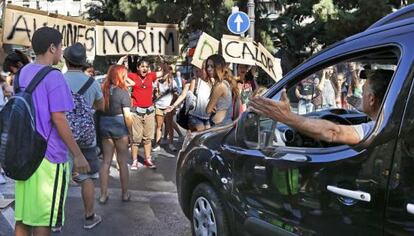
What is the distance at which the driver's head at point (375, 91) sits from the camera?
2.84 m

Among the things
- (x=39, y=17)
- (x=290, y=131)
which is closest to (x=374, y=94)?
(x=290, y=131)

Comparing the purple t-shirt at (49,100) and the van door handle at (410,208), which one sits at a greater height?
the purple t-shirt at (49,100)

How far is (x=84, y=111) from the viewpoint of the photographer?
15.7 ft

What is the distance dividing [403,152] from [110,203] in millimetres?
4357

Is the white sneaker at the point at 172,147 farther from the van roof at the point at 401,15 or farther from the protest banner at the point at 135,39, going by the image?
the van roof at the point at 401,15

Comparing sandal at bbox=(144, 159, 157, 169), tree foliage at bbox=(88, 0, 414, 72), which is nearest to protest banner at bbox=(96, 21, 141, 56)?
sandal at bbox=(144, 159, 157, 169)

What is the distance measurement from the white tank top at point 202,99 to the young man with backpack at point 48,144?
10.5 feet

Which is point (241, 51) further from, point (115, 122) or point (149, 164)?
point (115, 122)

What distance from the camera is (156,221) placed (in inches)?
217

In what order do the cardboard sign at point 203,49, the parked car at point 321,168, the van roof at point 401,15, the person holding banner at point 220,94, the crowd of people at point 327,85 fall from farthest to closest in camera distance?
the cardboard sign at point 203,49
the person holding banner at point 220,94
the crowd of people at point 327,85
the van roof at point 401,15
the parked car at point 321,168

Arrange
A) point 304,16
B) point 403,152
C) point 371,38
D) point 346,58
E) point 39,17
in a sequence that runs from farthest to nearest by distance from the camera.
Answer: point 304,16
point 39,17
point 346,58
point 371,38
point 403,152

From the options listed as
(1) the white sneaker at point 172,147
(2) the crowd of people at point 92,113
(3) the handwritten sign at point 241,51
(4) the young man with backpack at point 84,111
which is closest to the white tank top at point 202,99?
(2) the crowd of people at point 92,113

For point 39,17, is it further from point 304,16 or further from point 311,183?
point 304,16

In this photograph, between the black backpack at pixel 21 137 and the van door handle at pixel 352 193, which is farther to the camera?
the black backpack at pixel 21 137
